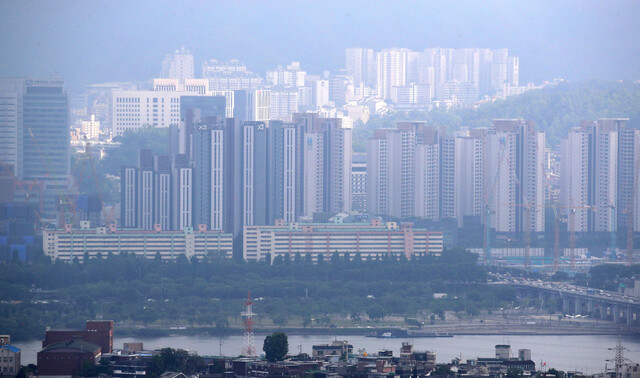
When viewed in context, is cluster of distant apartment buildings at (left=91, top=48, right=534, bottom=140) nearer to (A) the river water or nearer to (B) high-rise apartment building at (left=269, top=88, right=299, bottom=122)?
(B) high-rise apartment building at (left=269, top=88, right=299, bottom=122)

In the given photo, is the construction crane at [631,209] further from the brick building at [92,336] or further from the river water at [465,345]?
the brick building at [92,336]

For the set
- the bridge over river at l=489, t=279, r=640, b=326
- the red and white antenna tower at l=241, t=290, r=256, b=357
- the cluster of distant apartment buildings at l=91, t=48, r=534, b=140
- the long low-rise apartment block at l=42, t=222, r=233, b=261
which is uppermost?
the cluster of distant apartment buildings at l=91, t=48, r=534, b=140

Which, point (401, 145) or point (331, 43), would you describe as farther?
point (331, 43)

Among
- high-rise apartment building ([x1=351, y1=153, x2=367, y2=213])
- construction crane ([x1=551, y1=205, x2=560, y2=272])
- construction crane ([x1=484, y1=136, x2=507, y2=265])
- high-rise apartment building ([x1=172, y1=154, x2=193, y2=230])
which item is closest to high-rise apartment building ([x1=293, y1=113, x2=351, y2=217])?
high-rise apartment building ([x1=351, y1=153, x2=367, y2=213])

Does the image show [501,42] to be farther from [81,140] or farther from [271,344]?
[271,344]

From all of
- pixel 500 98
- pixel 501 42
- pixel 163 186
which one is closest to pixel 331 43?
pixel 501 42

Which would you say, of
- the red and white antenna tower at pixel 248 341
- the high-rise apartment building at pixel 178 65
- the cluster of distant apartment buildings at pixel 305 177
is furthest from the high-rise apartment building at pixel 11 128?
the red and white antenna tower at pixel 248 341

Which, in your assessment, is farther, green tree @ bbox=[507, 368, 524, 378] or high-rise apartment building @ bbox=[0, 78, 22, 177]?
high-rise apartment building @ bbox=[0, 78, 22, 177]
